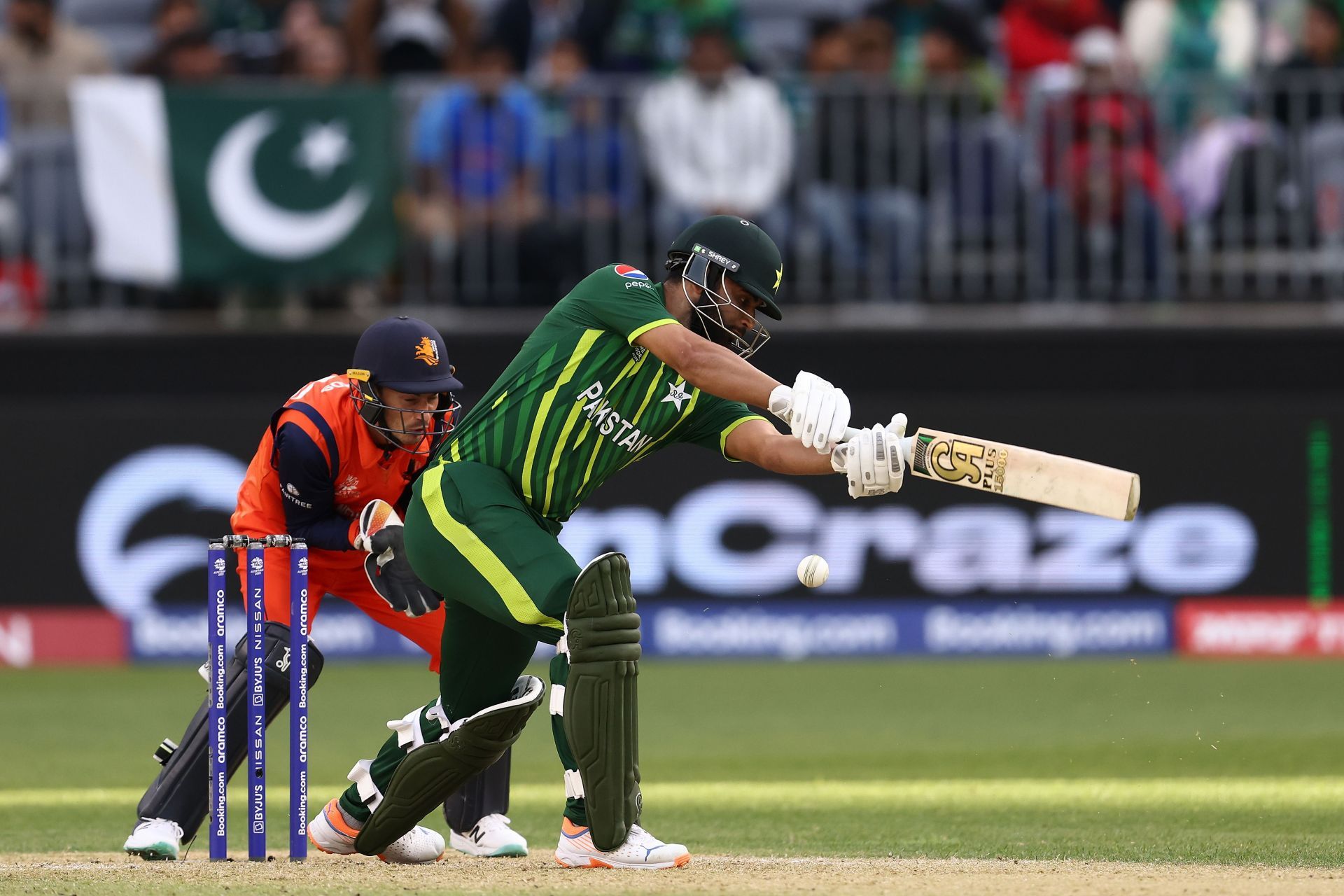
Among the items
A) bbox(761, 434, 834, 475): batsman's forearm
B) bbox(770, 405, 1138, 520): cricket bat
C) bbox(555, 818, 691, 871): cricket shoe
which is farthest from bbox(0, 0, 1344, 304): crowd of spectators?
bbox(555, 818, 691, 871): cricket shoe

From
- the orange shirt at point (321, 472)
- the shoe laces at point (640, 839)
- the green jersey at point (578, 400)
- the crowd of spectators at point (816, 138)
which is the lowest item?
the shoe laces at point (640, 839)

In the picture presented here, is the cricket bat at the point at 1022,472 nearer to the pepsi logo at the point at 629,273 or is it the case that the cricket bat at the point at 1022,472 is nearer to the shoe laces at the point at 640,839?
the pepsi logo at the point at 629,273

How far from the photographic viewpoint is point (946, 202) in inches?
513

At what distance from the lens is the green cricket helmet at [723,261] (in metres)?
6.05

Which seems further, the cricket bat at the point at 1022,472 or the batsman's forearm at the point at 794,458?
the batsman's forearm at the point at 794,458

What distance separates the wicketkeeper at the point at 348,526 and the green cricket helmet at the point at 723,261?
35.3 inches

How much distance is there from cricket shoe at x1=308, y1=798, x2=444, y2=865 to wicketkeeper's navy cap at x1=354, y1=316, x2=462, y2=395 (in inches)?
54.4

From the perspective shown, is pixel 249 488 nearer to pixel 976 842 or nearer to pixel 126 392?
pixel 976 842

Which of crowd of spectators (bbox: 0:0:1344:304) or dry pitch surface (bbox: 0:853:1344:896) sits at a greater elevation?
crowd of spectators (bbox: 0:0:1344:304)

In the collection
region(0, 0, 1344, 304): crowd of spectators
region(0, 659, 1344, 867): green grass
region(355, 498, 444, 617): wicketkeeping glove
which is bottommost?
region(0, 659, 1344, 867): green grass

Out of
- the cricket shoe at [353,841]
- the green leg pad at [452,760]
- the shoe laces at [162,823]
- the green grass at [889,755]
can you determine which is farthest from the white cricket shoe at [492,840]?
the shoe laces at [162,823]

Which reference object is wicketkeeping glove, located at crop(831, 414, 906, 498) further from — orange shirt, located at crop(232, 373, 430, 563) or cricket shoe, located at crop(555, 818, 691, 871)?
orange shirt, located at crop(232, 373, 430, 563)

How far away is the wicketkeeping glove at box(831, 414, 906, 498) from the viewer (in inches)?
227

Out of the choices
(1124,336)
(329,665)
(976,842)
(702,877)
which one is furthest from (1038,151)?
(702,877)
